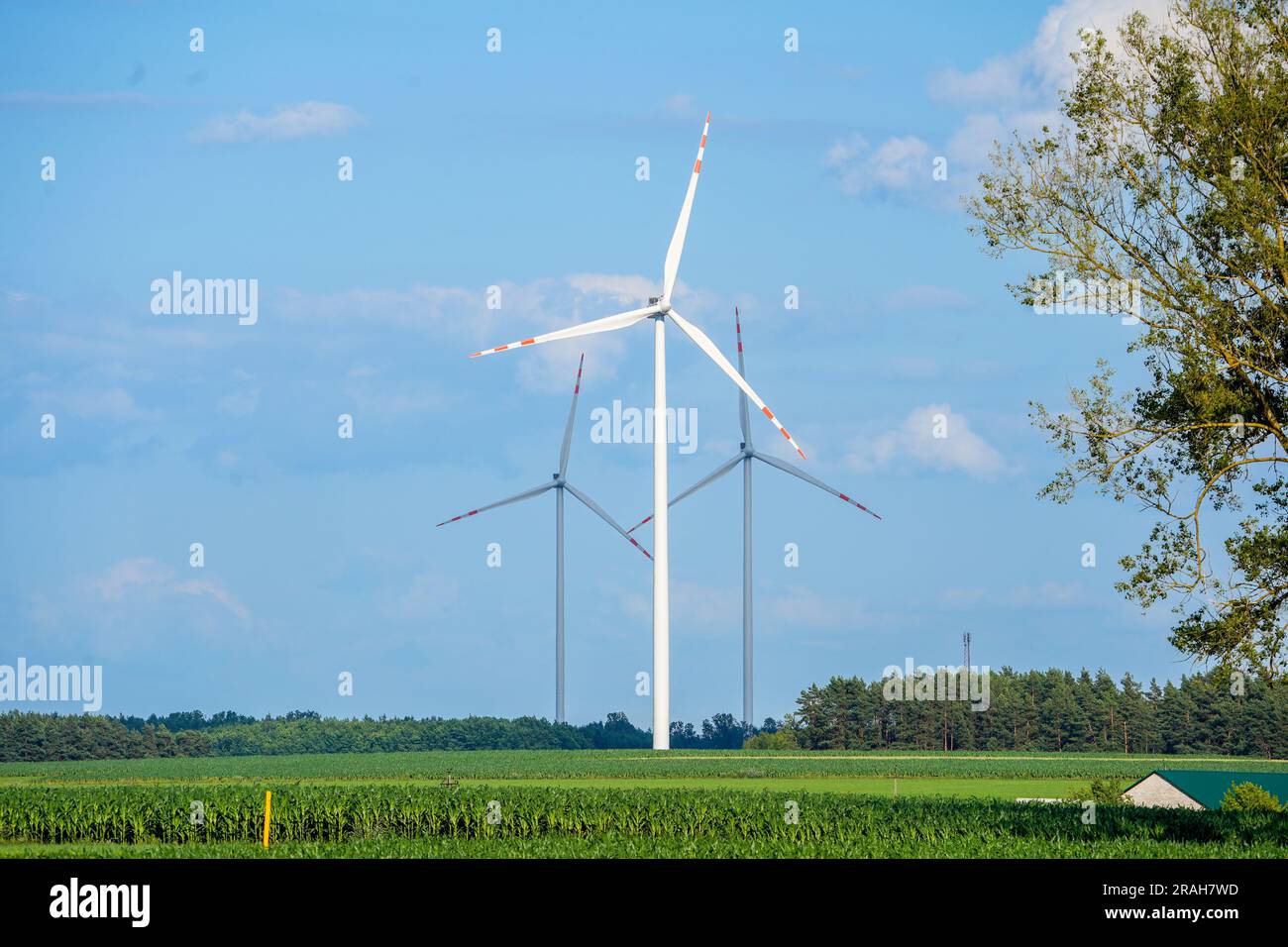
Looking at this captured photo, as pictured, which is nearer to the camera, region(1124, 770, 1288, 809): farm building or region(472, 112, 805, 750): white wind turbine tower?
region(1124, 770, 1288, 809): farm building

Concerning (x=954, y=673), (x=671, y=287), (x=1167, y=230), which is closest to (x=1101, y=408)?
(x=1167, y=230)

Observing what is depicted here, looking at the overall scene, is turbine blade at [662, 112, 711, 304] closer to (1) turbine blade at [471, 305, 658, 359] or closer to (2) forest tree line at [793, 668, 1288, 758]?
(1) turbine blade at [471, 305, 658, 359]

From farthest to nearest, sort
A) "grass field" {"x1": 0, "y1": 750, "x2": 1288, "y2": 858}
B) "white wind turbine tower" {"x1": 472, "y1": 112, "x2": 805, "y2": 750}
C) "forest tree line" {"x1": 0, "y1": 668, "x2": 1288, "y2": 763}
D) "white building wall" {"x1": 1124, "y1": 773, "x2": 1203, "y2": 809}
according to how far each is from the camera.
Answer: "forest tree line" {"x1": 0, "y1": 668, "x2": 1288, "y2": 763} → "white wind turbine tower" {"x1": 472, "y1": 112, "x2": 805, "y2": 750} → "white building wall" {"x1": 1124, "y1": 773, "x2": 1203, "y2": 809} → "grass field" {"x1": 0, "y1": 750, "x2": 1288, "y2": 858}

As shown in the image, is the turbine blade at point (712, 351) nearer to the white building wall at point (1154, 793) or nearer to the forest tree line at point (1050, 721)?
the white building wall at point (1154, 793)

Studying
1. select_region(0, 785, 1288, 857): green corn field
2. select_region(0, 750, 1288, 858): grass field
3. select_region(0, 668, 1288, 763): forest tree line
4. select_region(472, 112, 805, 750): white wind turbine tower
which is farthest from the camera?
select_region(0, 668, 1288, 763): forest tree line

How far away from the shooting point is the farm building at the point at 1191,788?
60031 mm

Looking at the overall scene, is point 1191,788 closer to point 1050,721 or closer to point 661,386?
point 661,386

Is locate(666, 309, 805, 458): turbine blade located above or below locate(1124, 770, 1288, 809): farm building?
above

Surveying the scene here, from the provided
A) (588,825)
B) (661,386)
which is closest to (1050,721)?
(661,386)

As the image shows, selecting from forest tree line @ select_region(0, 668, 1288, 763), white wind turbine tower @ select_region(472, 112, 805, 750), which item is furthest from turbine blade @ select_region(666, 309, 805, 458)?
forest tree line @ select_region(0, 668, 1288, 763)

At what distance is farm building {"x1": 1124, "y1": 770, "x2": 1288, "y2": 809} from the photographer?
197 feet

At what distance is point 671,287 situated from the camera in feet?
326

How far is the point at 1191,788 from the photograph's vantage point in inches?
2456
